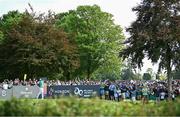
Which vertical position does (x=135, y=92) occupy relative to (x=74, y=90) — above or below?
below

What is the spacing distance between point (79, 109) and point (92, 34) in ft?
243

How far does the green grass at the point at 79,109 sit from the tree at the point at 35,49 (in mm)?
51471

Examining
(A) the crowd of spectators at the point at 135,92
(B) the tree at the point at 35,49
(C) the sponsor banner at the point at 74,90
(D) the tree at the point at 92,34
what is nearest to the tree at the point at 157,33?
(A) the crowd of spectators at the point at 135,92

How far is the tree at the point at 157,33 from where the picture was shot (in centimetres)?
4803

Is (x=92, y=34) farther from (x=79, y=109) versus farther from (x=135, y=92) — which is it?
(x=79, y=109)

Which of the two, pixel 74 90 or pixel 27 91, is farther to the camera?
pixel 74 90

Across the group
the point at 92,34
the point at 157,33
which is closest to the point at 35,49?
the point at 92,34

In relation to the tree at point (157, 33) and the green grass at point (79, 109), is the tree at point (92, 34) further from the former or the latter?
the green grass at point (79, 109)

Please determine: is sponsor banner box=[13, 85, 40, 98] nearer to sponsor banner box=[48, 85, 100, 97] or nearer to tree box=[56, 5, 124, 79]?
sponsor banner box=[48, 85, 100, 97]

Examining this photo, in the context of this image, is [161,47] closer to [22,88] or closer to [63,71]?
[22,88]

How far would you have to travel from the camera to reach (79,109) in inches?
557

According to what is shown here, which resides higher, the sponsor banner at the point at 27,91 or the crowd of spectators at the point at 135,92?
the sponsor banner at the point at 27,91

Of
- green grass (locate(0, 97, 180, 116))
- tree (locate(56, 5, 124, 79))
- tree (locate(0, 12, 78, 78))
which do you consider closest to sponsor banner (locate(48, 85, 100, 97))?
tree (locate(0, 12, 78, 78))

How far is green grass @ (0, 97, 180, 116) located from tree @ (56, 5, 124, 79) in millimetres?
68777
